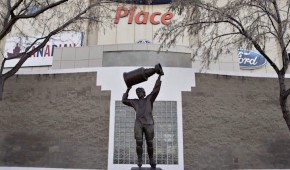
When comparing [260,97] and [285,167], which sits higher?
[260,97]

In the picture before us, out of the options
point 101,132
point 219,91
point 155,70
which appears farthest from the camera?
point 219,91

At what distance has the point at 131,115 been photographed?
11.9 meters

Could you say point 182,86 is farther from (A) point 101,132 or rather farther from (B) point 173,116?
(A) point 101,132

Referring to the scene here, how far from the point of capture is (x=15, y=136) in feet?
40.7

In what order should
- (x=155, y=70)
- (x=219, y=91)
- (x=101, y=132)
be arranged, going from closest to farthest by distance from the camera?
(x=155, y=70)
(x=101, y=132)
(x=219, y=91)

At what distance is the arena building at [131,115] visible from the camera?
1159cm

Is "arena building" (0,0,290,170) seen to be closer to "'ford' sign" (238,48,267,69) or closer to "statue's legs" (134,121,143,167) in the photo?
"statue's legs" (134,121,143,167)

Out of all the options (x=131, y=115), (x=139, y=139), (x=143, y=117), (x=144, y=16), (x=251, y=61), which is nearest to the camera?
(x=139, y=139)

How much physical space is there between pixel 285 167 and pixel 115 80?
8128 millimetres

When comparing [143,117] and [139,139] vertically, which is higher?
[143,117]

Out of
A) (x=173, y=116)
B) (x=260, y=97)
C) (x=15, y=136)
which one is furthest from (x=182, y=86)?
(x=15, y=136)

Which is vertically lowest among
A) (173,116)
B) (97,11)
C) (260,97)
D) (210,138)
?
(210,138)

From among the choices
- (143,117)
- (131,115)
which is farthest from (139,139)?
(131,115)

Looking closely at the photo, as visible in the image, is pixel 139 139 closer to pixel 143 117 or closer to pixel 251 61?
pixel 143 117
